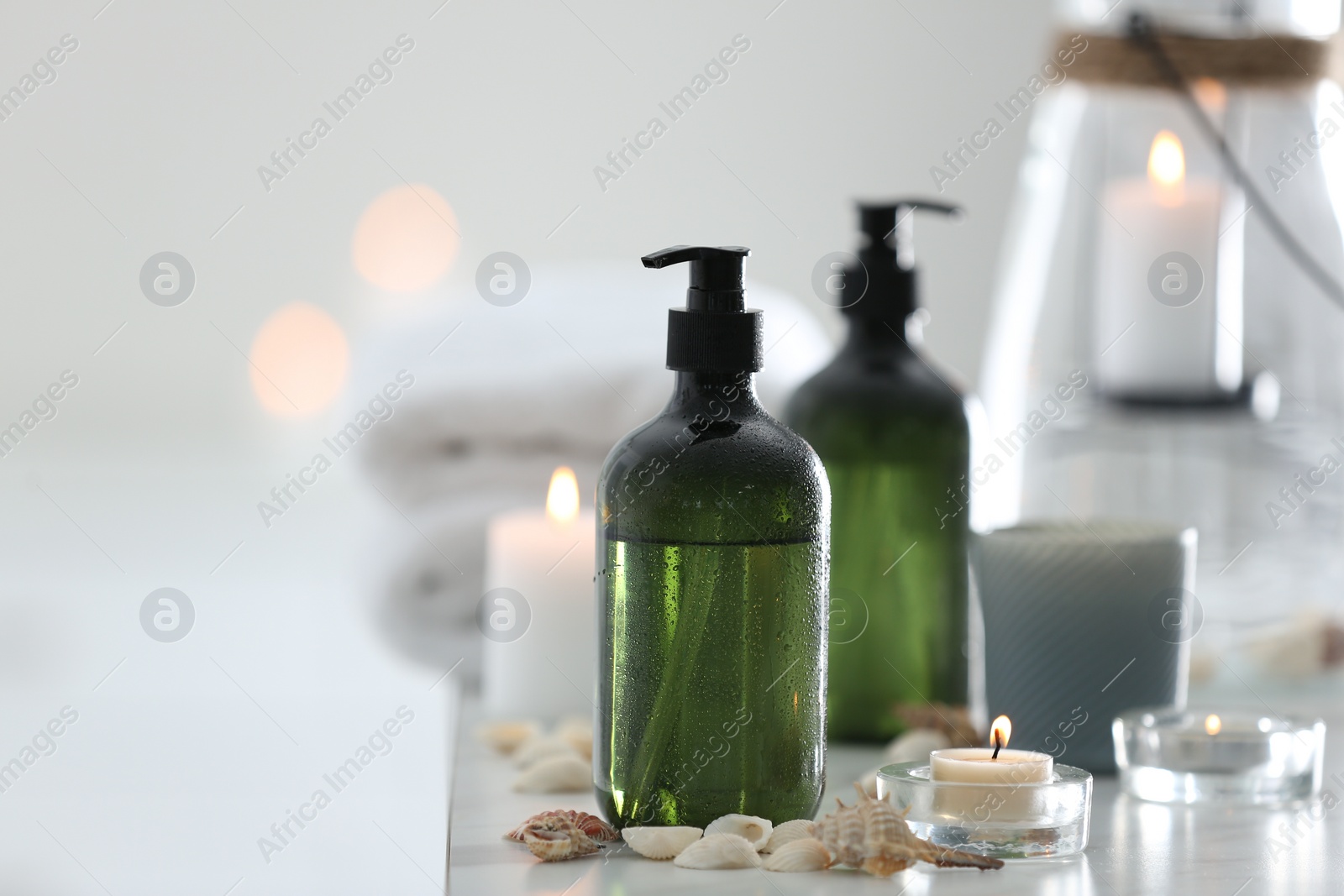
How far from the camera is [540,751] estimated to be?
0.58 m

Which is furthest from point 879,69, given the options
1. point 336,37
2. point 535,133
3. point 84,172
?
point 84,172

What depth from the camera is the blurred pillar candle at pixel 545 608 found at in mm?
686

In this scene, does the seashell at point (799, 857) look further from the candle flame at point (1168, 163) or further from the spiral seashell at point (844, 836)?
the candle flame at point (1168, 163)

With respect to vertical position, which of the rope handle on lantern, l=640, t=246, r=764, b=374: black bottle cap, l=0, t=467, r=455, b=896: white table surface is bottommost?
l=0, t=467, r=455, b=896: white table surface

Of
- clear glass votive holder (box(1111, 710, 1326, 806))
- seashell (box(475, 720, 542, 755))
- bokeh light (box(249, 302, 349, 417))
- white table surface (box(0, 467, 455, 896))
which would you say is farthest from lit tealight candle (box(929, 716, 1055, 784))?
bokeh light (box(249, 302, 349, 417))

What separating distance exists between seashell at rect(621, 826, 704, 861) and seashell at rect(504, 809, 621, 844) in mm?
22

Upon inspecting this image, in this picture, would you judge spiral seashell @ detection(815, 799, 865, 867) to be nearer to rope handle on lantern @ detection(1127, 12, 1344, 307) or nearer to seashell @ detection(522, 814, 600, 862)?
seashell @ detection(522, 814, 600, 862)

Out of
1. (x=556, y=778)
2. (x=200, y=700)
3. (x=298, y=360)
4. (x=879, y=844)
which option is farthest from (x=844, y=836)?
(x=298, y=360)

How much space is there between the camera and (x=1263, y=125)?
0.72 meters

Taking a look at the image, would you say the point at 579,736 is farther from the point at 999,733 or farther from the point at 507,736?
the point at 999,733

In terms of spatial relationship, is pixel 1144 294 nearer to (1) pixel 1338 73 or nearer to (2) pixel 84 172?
(1) pixel 1338 73

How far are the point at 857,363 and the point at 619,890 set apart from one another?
32 cm

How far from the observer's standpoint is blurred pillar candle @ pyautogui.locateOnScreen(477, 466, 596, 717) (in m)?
0.69

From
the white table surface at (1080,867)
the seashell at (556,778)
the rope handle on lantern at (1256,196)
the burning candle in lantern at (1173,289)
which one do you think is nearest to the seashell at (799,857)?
Answer: the white table surface at (1080,867)
